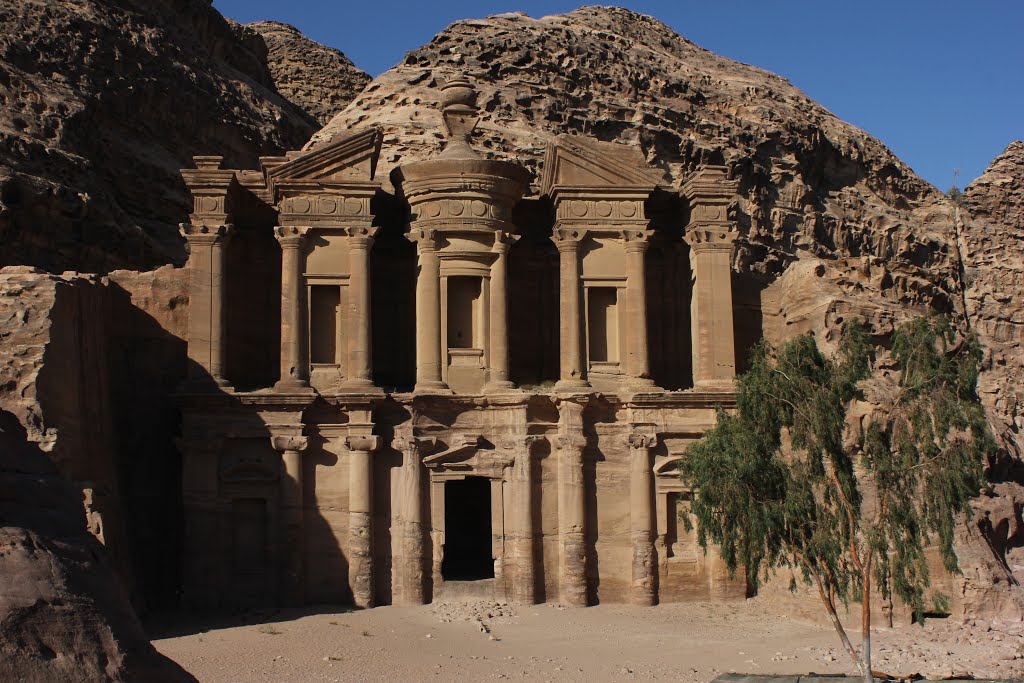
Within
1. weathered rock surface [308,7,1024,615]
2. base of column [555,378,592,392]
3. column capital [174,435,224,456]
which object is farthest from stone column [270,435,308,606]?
weathered rock surface [308,7,1024,615]

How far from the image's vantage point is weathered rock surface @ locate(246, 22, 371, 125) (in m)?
65.6

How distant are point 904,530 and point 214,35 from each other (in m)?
47.1

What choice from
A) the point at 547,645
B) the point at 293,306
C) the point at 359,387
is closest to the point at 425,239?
the point at 293,306

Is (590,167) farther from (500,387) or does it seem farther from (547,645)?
(547,645)

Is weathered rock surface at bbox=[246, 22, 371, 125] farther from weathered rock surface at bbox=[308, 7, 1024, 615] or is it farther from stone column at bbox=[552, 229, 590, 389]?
stone column at bbox=[552, 229, 590, 389]

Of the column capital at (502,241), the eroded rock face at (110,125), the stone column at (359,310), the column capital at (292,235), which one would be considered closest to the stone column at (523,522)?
the stone column at (359,310)

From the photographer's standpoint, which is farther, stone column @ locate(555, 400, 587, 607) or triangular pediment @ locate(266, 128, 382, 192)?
triangular pediment @ locate(266, 128, 382, 192)

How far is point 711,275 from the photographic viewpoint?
89.0 feet

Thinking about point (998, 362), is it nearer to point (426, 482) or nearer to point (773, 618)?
point (773, 618)

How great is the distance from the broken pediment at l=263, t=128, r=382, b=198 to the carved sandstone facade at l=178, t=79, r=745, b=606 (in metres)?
0.05

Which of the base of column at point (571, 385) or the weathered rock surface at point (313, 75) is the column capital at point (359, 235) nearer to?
the base of column at point (571, 385)

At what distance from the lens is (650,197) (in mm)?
28344

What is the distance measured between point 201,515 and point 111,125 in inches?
808

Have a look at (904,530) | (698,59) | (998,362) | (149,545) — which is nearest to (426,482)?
(149,545)
